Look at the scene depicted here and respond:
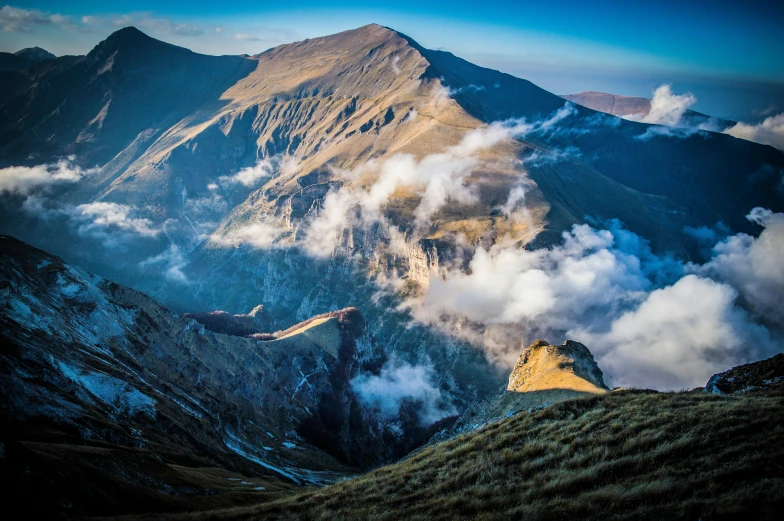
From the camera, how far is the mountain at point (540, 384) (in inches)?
4070

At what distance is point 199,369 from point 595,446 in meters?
131

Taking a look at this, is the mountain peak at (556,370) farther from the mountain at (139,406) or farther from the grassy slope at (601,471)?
the grassy slope at (601,471)

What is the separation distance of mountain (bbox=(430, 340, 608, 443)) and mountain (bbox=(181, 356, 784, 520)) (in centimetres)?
6285

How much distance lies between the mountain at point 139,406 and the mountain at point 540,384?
37.9 meters

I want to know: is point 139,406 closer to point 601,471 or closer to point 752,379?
point 601,471

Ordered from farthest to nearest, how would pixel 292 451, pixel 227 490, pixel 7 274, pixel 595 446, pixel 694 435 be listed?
pixel 292 451 → pixel 7 274 → pixel 227 490 → pixel 595 446 → pixel 694 435

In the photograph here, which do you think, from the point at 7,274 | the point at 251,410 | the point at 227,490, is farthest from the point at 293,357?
the point at 227,490

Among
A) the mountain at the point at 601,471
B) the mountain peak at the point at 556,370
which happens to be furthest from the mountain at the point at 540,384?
the mountain at the point at 601,471

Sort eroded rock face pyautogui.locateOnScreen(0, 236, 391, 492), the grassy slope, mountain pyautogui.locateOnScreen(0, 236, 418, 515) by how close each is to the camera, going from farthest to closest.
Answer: eroded rock face pyautogui.locateOnScreen(0, 236, 391, 492)
mountain pyautogui.locateOnScreen(0, 236, 418, 515)
the grassy slope

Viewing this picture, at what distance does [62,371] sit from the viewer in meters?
76.1

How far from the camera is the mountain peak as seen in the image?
4266 inches

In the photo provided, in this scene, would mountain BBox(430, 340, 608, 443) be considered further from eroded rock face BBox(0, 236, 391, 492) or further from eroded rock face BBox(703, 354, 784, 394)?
eroded rock face BBox(703, 354, 784, 394)

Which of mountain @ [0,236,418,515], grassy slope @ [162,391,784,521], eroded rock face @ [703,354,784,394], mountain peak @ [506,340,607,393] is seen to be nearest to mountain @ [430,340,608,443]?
mountain peak @ [506,340,607,393]

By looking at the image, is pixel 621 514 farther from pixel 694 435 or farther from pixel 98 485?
pixel 98 485
